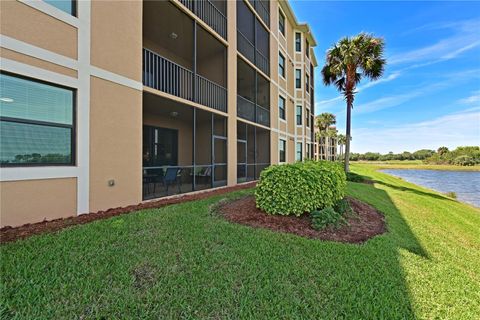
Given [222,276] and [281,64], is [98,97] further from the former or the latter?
[281,64]

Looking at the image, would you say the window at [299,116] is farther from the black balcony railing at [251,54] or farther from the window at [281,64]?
the black balcony railing at [251,54]

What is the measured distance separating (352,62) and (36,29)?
18261mm

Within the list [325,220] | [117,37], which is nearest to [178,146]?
[117,37]

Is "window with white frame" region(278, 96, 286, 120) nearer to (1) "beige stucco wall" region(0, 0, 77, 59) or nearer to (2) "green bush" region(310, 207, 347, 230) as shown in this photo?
(2) "green bush" region(310, 207, 347, 230)

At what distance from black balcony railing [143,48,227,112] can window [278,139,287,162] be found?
24.7 feet

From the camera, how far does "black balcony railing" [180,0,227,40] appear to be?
884cm

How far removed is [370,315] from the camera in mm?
2369

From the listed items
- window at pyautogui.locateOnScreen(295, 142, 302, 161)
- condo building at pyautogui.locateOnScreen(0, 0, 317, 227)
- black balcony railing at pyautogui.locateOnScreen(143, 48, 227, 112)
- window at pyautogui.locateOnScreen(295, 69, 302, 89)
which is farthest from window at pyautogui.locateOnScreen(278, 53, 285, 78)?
black balcony railing at pyautogui.locateOnScreen(143, 48, 227, 112)

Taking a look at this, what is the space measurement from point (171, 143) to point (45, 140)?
289 inches

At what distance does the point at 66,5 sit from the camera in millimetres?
5059

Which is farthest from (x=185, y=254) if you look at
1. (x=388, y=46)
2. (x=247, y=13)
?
(x=388, y=46)

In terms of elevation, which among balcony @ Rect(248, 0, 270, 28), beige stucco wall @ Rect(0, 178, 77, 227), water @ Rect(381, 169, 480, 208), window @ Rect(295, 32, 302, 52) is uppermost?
window @ Rect(295, 32, 302, 52)

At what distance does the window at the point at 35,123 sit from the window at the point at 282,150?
45.0ft

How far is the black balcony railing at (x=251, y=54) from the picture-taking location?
12461 millimetres
